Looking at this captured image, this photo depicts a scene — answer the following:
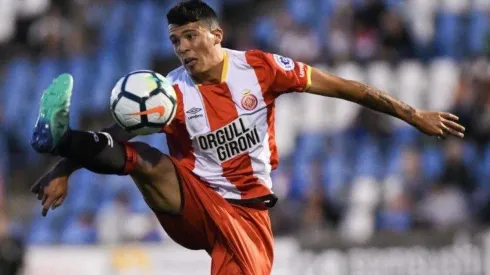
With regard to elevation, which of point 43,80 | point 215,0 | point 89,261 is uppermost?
point 215,0

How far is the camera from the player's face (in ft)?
23.6

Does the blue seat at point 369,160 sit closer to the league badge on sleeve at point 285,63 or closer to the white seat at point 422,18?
the white seat at point 422,18

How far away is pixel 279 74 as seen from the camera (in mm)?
7453

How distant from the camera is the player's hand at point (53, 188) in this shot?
266 inches

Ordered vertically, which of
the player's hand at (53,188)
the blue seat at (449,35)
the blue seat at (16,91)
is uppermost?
the player's hand at (53,188)

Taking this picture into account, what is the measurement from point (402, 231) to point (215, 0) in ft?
24.0

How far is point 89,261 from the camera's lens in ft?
44.0

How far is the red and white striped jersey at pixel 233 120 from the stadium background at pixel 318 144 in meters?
5.09

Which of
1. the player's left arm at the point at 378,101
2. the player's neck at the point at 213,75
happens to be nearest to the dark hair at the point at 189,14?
the player's neck at the point at 213,75

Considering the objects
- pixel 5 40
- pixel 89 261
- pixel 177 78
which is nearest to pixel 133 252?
pixel 89 261

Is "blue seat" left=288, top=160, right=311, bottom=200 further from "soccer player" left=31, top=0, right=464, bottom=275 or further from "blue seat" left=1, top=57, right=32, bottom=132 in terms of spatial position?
"soccer player" left=31, top=0, right=464, bottom=275

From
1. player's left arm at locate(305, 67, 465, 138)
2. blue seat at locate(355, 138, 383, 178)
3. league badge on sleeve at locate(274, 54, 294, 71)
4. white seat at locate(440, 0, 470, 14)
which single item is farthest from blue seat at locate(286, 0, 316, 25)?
player's left arm at locate(305, 67, 465, 138)

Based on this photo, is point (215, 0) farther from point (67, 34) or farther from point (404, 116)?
point (404, 116)

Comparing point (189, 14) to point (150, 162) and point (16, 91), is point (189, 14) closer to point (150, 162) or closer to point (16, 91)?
point (150, 162)
